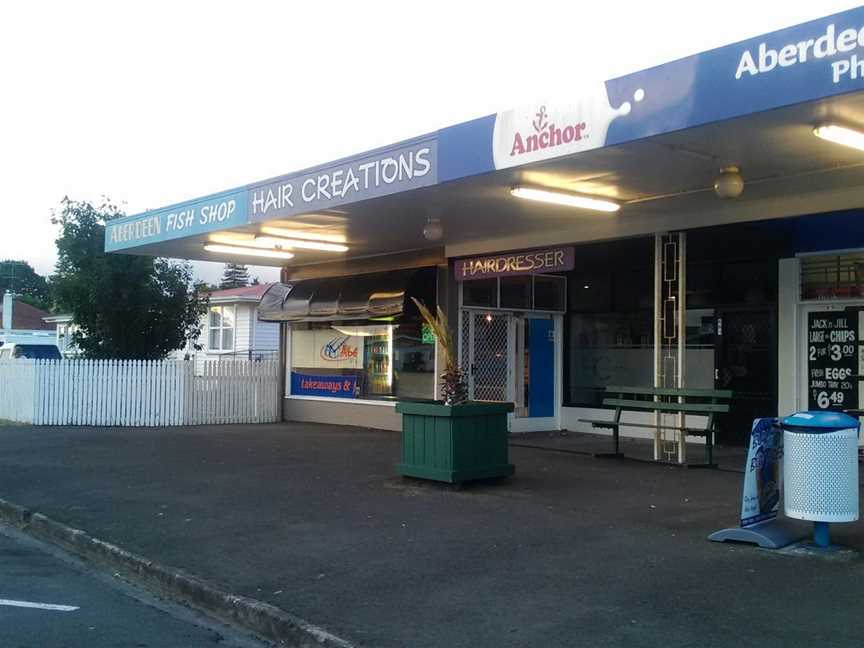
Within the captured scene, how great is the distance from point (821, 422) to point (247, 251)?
12.6 m

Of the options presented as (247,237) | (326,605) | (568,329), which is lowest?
(326,605)

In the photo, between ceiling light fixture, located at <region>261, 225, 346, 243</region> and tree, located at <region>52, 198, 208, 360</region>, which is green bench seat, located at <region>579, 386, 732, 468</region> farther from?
tree, located at <region>52, 198, 208, 360</region>

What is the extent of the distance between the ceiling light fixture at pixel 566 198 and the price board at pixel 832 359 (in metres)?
3.39

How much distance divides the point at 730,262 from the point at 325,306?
8198mm

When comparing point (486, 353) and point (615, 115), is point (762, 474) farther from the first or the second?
point (486, 353)

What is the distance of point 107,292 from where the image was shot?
19.8 meters

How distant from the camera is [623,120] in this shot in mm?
8750

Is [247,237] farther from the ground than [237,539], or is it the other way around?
[247,237]

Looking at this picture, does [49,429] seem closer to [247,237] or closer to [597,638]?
[247,237]

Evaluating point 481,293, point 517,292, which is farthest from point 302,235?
point 517,292

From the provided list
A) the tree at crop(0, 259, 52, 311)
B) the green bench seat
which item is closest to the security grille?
the green bench seat

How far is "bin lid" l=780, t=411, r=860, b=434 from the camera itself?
269 inches

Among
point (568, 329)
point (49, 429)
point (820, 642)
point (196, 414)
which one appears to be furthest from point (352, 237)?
point (820, 642)

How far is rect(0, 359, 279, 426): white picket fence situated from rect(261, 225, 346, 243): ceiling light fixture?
4516 mm
